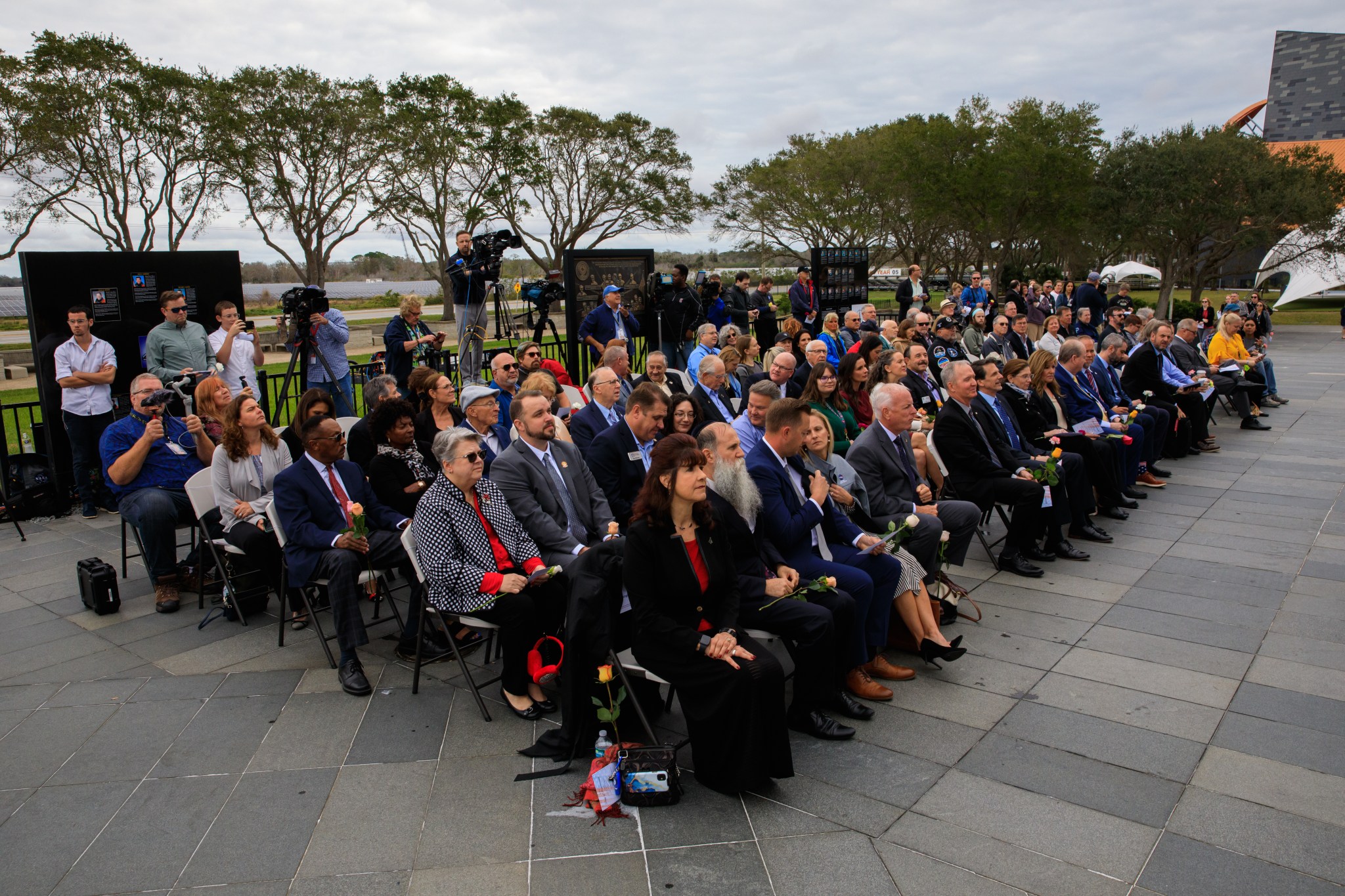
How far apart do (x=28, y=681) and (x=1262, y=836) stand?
18.6 ft

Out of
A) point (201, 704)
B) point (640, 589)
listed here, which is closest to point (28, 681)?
point (201, 704)

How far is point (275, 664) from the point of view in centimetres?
450

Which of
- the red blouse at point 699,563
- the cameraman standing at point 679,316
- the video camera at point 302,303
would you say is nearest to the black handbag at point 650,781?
the red blouse at point 699,563

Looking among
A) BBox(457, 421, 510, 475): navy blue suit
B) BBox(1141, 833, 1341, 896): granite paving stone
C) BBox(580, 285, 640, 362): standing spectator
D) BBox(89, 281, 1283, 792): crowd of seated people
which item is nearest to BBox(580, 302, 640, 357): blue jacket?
BBox(580, 285, 640, 362): standing spectator

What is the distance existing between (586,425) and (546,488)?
1199 mm

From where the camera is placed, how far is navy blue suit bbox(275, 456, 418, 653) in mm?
4254

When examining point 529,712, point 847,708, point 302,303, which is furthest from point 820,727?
point 302,303

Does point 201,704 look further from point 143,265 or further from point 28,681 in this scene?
point 143,265

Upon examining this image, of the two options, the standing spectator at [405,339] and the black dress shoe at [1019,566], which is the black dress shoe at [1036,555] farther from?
the standing spectator at [405,339]

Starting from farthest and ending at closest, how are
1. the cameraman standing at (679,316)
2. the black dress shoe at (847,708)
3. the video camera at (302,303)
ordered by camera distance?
the cameraman standing at (679,316), the video camera at (302,303), the black dress shoe at (847,708)

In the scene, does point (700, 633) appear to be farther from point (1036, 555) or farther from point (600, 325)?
point (600, 325)

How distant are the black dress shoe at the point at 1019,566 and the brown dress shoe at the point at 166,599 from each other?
219 inches

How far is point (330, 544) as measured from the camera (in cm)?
438

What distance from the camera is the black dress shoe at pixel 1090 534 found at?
21.1ft
